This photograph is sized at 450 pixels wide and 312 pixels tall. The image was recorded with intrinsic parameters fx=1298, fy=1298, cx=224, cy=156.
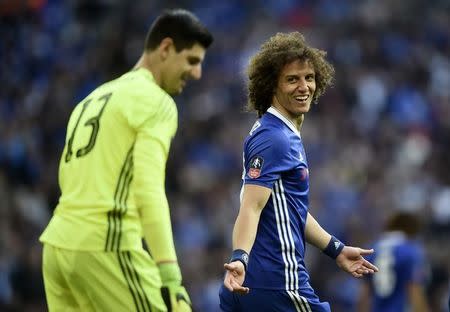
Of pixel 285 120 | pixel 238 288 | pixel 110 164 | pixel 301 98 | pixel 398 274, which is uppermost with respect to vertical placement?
pixel 301 98

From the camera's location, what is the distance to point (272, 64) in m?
7.23

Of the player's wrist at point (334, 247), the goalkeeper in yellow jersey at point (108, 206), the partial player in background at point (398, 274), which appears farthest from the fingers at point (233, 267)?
the partial player in background at point (398, 274)

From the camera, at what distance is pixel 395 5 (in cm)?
2184

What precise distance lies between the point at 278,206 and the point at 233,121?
11.3 m

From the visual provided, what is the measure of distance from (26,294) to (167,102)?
828 centimetres

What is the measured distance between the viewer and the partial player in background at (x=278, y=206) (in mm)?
6828

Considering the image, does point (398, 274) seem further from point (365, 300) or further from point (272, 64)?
point (272, 64)

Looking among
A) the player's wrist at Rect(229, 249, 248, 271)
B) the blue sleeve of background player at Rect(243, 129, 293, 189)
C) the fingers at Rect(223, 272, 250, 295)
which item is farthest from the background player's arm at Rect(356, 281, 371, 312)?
the fingers at Rect(223, 272, 250, 295)

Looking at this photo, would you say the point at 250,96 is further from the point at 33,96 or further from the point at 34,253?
the point at 33,96

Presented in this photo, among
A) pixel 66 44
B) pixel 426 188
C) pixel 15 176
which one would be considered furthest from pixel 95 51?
pixel 426 188

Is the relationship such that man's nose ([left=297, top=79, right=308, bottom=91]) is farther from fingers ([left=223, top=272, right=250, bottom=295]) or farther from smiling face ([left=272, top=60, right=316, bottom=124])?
fingers ([left=223, top=272, right=250, bottom=295])

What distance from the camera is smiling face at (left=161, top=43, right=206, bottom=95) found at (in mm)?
→ 6793

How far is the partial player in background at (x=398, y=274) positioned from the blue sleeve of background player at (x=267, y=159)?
4436 millimetres

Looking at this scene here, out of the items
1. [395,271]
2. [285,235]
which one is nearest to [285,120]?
[285,235]
